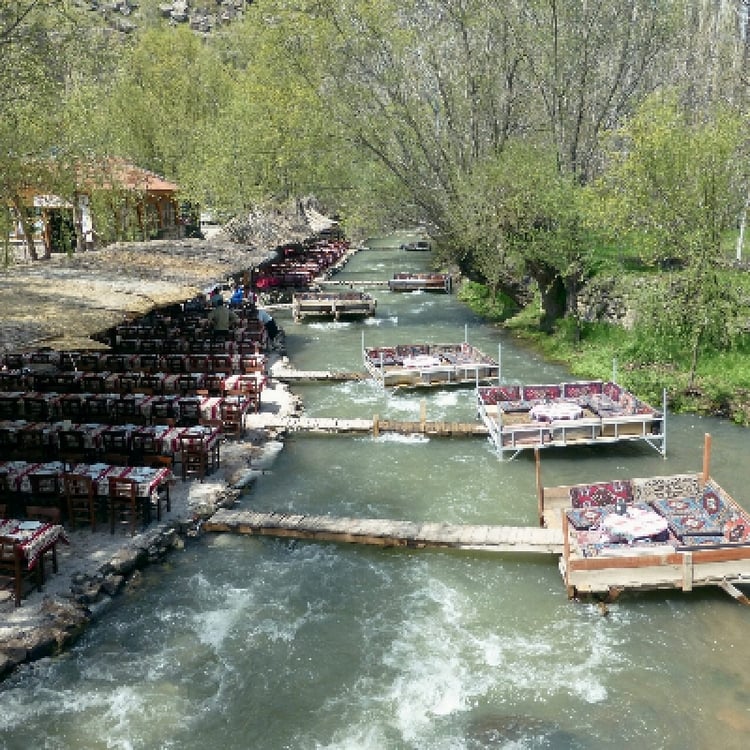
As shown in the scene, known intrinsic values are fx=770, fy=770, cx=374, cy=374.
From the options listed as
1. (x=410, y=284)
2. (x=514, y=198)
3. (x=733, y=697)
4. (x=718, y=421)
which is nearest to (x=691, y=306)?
(x=718, y=421)

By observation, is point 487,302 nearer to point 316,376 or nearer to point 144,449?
point 316,376

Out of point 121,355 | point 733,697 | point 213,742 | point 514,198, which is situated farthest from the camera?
point 514,198

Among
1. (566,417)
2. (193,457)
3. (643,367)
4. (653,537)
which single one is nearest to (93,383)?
(193,457)

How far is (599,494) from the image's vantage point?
13.2 metres

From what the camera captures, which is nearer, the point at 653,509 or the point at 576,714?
the point at 576,714

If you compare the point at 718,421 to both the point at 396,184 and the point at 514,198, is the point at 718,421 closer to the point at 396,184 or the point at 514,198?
the point at 514,198

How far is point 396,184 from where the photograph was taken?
109 feet

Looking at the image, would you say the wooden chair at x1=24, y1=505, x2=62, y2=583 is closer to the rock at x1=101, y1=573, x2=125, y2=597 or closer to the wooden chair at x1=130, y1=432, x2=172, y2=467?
the rock at x1=101, y1=573, x2=125, y2=597

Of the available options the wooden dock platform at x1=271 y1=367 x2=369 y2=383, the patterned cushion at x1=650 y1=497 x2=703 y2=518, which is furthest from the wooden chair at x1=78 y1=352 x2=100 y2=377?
the patterned cushion at x1=650 y1=497 x2=703 y2=518

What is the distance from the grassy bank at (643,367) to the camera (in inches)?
818

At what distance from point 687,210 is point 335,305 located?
1708cm

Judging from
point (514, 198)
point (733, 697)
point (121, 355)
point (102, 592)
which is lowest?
point (733, 697)

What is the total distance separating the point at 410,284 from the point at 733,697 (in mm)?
35317

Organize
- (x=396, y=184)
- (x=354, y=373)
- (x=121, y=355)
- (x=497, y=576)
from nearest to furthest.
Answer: (x=497, y=576)
(x=121, y=355)
(x=354, y=373)
(x=396, y=184)
